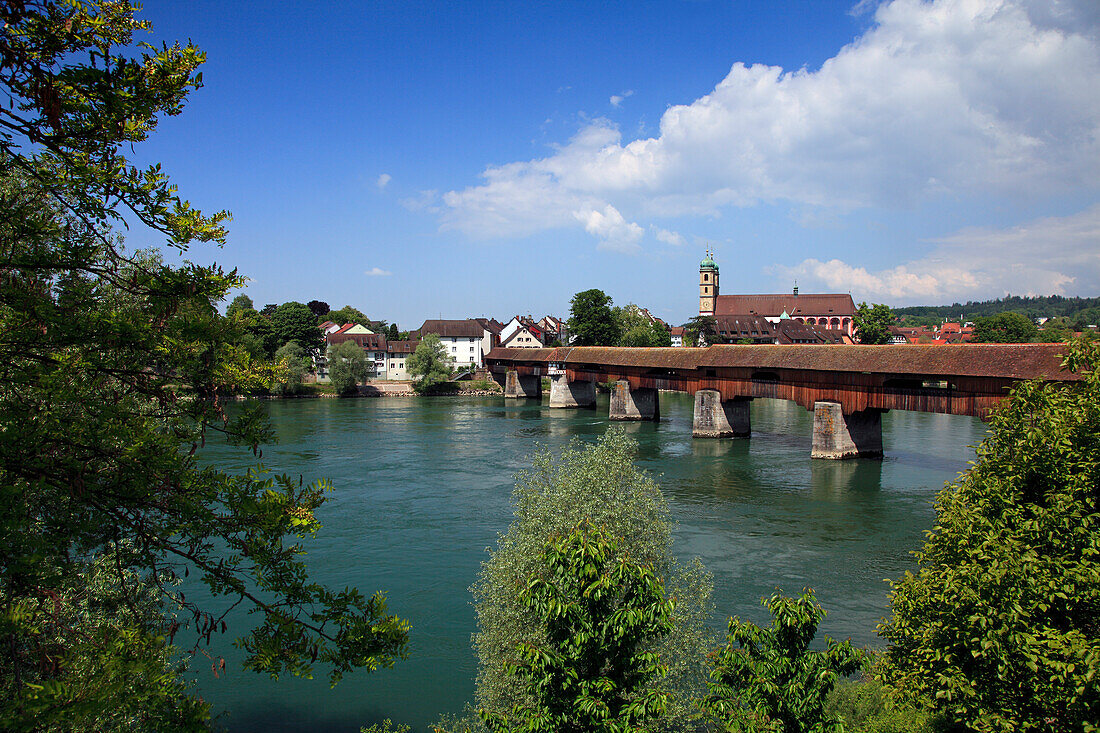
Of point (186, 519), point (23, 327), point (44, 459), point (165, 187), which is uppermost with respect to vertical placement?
point (165, 187)

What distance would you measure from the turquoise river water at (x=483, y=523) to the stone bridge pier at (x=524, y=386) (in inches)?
772

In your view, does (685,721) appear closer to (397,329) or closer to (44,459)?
(44,459)

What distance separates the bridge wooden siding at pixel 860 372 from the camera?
21.3 meters

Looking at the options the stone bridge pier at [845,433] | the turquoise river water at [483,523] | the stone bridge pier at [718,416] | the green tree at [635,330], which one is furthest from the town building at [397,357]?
the stone bridge pier at [845,433]

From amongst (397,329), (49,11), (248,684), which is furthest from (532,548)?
(397,329)

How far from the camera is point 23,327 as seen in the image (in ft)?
13.2

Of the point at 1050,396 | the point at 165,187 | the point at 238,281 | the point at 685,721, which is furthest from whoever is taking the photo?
the point at 685,721

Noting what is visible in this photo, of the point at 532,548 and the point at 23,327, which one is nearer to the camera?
the point at 23,327

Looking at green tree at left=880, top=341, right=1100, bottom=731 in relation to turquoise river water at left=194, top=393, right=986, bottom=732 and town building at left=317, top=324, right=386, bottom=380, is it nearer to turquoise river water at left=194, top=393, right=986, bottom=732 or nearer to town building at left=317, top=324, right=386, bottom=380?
turquoise river water at left=194, top=393, right=986, bottom=732

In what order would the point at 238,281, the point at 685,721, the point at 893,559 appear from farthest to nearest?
the point at 893,559, the point at 685,721, the point at 238,281

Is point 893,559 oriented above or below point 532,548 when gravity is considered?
below

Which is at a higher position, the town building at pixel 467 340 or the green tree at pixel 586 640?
the town building at pixel 467 340

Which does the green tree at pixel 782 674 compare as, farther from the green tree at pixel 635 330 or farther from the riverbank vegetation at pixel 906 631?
the green tree at pixel 635 330

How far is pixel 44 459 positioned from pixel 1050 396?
952cm
